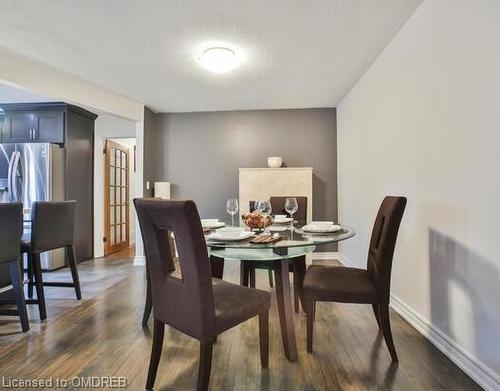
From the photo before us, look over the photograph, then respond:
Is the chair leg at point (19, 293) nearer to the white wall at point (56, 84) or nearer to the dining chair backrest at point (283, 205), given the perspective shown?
the white wall at point (56, 84)

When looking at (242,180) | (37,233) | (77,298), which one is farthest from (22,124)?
(242,180)

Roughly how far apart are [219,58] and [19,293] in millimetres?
2441

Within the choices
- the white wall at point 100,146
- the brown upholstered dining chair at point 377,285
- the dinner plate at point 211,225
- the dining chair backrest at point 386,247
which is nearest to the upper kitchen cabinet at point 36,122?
Answer: the white wall at point 100,146

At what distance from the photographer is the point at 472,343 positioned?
1598mm

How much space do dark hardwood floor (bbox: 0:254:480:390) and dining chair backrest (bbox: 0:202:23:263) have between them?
57 cm

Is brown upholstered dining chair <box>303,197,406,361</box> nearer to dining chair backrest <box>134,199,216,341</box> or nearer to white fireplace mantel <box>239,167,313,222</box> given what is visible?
dining chair backrest <box>134,199,216,341</box>

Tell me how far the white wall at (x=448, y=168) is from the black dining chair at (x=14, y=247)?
291 centimetres

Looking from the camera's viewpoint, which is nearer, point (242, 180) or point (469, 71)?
point (469, 71)

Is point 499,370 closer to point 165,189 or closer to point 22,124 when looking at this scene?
point 165,189

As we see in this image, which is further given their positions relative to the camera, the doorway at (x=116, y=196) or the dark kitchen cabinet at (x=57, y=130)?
the doorway at (x=116, y=196)

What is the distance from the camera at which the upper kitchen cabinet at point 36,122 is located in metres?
4.04

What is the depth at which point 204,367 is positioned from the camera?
4.19 feet

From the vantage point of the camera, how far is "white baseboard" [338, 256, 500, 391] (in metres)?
1.48

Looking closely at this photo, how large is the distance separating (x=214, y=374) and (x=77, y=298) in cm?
189
